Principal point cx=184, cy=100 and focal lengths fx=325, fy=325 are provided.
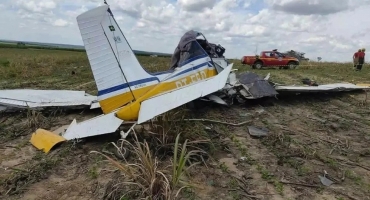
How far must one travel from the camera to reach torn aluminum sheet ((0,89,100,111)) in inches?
282

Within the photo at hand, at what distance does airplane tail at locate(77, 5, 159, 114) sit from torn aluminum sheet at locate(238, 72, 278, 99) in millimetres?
3462

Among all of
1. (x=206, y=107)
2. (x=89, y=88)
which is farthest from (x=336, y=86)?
(x=89, y=88)

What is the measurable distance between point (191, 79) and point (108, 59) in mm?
1893

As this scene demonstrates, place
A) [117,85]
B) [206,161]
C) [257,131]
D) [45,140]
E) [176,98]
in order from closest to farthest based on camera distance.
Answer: [206,161], [176,98], [45,140], [117,85], [257,131]

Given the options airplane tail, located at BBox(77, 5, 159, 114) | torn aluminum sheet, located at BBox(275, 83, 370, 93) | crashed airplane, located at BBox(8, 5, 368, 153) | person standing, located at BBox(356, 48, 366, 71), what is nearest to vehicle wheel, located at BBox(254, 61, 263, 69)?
person standing, located at BBox(356, 48, 366, 71)

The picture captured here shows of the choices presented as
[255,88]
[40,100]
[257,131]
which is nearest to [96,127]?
[257,131]

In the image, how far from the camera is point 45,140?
546 centimetres

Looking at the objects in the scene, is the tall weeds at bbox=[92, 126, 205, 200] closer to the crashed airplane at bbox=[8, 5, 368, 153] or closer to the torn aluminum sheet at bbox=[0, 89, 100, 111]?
the crashed airplane at bbox=[8, 5, 368, 153]

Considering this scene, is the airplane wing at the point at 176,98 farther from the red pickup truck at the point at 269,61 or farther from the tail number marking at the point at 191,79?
the red pickup truck at the point at 269,61

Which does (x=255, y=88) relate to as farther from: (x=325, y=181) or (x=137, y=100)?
(x=325, y=181)

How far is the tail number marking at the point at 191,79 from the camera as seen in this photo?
641 centimetres

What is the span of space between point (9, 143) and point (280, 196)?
182 inches

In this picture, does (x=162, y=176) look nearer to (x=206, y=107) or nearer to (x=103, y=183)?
(x=103, y=183)

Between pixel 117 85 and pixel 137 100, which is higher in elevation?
pixel 117 85
